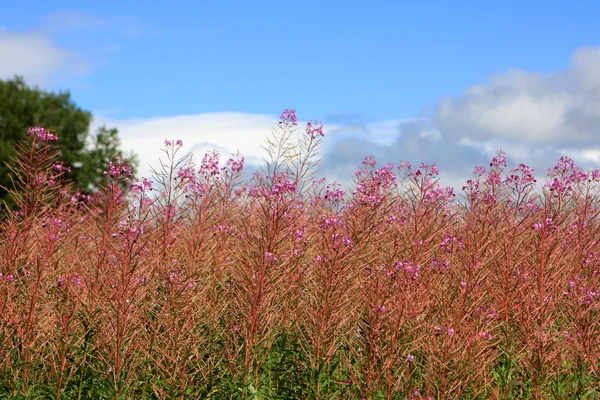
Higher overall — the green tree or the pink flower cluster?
the green tree

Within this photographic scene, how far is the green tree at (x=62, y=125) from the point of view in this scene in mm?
47156

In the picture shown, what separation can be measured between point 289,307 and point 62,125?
42.1 meters

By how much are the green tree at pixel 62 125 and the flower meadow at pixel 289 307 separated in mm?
37336

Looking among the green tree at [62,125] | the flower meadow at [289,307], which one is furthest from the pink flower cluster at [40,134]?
the green tree at [62,125]

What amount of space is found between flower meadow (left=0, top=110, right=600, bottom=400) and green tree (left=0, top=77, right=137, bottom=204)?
37336 millimetres

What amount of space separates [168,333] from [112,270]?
1.11m

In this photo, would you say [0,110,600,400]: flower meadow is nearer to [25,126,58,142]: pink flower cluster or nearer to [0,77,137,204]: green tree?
[25,126,58,142]: pink flower cluster

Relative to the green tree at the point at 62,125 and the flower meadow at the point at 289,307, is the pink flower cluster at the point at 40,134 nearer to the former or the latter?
the flower meadow at the point at 289,307

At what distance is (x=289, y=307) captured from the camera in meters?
10.7

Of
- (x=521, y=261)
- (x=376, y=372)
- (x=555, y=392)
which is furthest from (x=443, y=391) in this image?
(x=521, y=261)

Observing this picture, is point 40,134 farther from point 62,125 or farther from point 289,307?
point 62,125

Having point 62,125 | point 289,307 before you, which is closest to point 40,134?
point 289,307

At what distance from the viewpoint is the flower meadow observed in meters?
8.85

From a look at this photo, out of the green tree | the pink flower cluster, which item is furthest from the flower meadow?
the green tree
